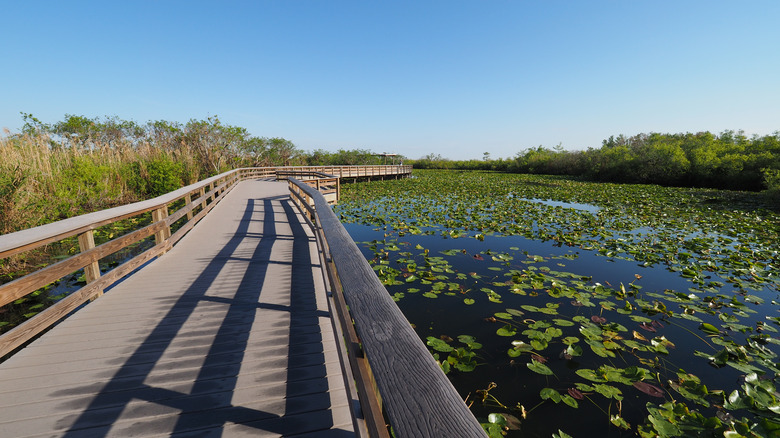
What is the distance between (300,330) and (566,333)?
3227 mm

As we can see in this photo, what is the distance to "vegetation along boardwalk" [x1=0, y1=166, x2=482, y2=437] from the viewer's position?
3.35 ft

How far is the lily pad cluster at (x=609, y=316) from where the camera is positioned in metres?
2.55

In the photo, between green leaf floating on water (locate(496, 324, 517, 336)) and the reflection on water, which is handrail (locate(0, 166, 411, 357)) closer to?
green leaf floating on water (locate(496, 324, 517, 336))

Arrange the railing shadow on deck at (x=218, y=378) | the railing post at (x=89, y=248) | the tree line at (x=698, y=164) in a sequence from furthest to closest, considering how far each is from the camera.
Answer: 1. the tree line at (x=698, y=164)
2. the railing post at (x=89, y=248)
3. the railing shadow on deck at (x=218, y=378)

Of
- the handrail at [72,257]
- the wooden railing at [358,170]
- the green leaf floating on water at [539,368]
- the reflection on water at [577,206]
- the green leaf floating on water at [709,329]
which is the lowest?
the green leaf floating on water at [539,368]

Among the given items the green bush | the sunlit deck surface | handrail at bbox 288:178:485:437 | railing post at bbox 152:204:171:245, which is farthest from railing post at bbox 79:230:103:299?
the green bush

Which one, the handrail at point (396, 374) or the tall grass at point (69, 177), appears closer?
the handrail at point (396, 374)

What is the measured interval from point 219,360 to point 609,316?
4.75m

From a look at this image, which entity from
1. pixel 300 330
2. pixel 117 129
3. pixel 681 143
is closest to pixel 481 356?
pixel 300 330

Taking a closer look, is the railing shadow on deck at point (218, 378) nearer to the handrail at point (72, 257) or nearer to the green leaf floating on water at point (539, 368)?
the handrail at point (72, 257)

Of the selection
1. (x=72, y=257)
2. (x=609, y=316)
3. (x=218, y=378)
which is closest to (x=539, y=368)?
(x=609, y=316)

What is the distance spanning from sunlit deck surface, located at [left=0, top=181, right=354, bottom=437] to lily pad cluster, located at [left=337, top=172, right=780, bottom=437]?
1.51m

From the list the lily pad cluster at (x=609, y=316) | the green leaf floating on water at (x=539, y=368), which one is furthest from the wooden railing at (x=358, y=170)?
the green leaf floating on water at (x=539, y=368)

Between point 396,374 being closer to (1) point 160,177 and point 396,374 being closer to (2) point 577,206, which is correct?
(2) point 577,206
